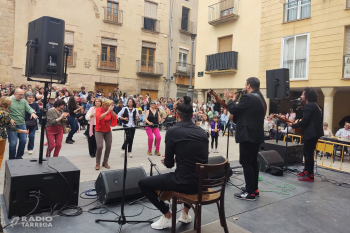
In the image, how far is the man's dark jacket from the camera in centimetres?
412

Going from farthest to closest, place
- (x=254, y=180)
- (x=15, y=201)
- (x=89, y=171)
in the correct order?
(x=89, y=171) → (x=254, y=180) → (x=15, y=201)

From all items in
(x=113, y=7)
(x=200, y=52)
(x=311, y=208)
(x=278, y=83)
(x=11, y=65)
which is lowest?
(x=311, y=208)

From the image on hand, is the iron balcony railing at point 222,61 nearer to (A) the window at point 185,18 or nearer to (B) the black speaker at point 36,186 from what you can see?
(A) the window at point 185,18

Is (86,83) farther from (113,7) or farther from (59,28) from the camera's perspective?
(59,28)

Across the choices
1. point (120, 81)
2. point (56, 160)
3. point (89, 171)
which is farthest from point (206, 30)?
point (56, 160)

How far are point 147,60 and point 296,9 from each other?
12127 mm

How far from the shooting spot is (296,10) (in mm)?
12852

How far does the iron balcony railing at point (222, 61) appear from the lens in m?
15.3

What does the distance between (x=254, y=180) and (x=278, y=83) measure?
11.0 feet

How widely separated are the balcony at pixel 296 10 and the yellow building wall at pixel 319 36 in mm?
218

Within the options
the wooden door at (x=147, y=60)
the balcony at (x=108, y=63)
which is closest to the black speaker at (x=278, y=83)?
the balcony at (x=108, y=63)

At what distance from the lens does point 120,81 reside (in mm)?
20391

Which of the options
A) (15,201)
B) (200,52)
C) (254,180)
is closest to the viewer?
(15,201)

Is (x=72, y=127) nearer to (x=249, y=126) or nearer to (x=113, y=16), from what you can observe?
(x=249, y=126)
